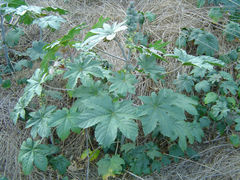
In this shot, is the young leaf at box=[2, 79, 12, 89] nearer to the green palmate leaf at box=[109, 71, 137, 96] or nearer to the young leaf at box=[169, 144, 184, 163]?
the green palmate leaf at box=[109, 71, 137, 96]

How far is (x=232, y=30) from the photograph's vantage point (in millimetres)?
2424

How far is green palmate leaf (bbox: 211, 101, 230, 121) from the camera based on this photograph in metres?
1.89

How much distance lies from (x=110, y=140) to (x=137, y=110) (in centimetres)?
27

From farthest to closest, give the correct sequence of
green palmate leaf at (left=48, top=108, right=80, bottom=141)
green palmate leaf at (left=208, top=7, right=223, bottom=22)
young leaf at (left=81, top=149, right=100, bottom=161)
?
green palmate leaf at (left=208, top=7, right=223, bottom=22) < young leaf at (left=81, top=149, right=100, bottom=161) < green palmate leaf at (left=48, top=108, right=80, bottom=141)

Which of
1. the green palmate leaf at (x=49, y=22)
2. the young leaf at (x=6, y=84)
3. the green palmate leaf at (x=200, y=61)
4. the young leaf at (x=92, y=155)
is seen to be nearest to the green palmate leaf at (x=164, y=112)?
the green palmate leaf at (x=200, y=61)

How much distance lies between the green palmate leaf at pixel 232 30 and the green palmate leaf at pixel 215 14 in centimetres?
17

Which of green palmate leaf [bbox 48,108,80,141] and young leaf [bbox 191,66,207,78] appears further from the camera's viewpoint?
young leaf [bbox 191,66,207,78]

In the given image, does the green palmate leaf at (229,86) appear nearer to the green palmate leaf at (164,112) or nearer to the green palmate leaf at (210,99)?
the green palmate leaf at (210,99)

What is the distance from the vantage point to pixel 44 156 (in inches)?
70.8

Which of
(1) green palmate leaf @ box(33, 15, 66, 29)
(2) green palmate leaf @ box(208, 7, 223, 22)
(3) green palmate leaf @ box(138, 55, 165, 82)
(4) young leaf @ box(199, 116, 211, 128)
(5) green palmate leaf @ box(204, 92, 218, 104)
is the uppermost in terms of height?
(2) green palmate leaf @ box(208, 7, 223, 22)

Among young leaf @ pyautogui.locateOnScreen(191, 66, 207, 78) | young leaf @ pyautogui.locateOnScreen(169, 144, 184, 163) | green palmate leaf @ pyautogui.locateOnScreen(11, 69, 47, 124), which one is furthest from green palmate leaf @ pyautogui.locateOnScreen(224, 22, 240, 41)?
green palmate leaf @ pyautogui.locateOnScreen(11, 69, 47, 124)

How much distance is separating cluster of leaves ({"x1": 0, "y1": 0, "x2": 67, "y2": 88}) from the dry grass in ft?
0.57

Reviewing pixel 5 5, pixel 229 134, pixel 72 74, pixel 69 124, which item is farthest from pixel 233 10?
pixel 5 5

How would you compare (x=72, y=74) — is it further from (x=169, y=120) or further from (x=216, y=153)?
(x=216, y=153)
